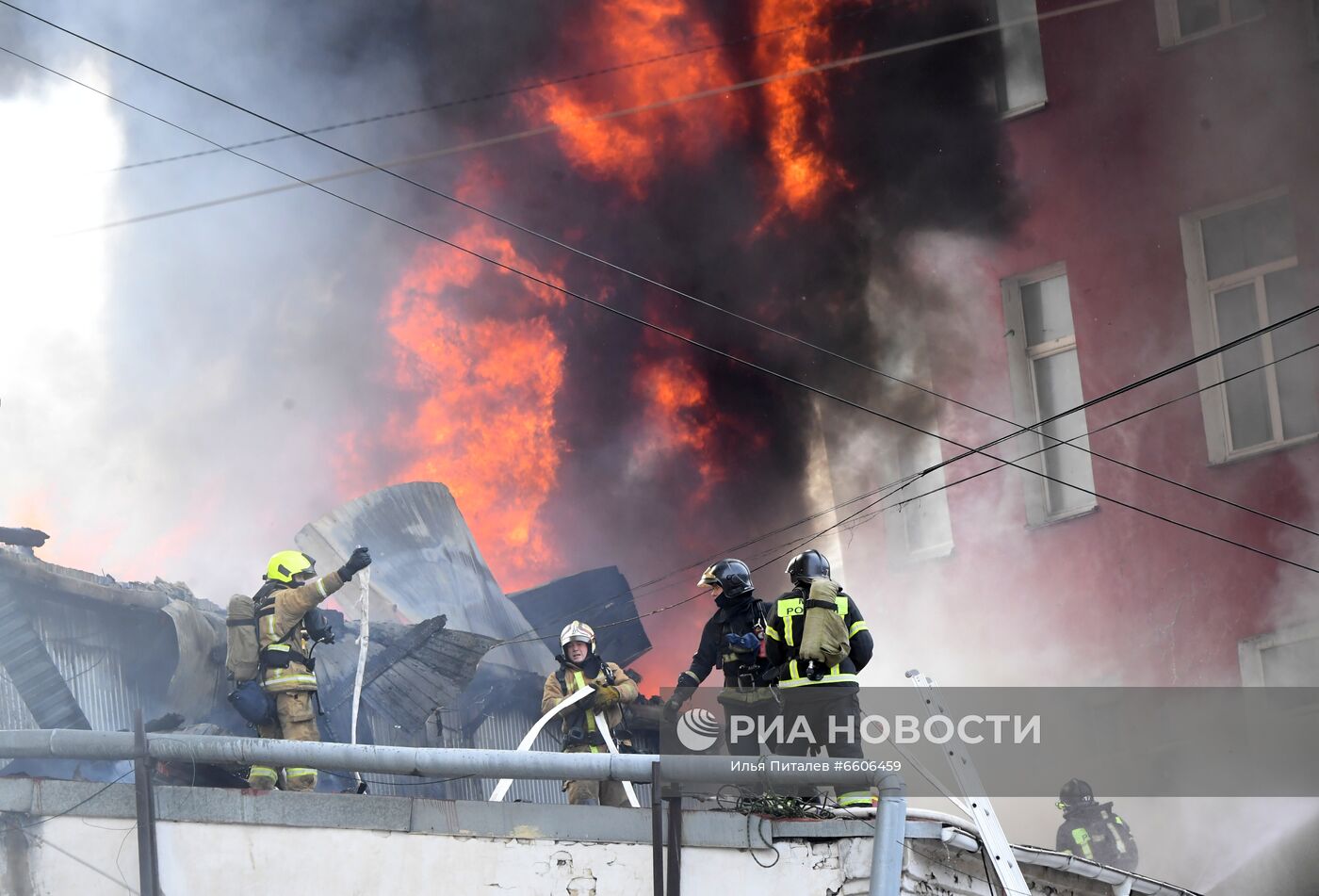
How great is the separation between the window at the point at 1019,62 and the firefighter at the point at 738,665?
9.38 metres

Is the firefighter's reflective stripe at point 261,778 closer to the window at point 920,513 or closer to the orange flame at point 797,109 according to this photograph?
the window at point 920,513

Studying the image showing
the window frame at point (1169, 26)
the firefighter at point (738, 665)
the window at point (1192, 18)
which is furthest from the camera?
the window frame at point (1169, 26)

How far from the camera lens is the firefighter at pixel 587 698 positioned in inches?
362

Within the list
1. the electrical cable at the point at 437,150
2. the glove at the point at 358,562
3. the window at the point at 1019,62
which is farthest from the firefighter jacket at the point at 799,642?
the electrical cable at the point at 437,150

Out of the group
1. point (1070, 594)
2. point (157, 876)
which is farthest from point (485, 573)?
point (157, 876)

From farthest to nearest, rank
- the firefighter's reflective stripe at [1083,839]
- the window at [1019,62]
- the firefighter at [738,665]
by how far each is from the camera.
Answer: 1. the window at [1019,62]
2. the firefighter's reflective stripe at [1083,839]
3. the firefighter at [738,665]

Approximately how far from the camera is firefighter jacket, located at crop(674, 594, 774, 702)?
866 cm

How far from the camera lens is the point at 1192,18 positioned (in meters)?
15.0

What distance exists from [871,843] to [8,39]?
693 inches

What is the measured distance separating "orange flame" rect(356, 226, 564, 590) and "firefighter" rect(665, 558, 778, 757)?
11.7 meters

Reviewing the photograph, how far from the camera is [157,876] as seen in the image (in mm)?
7387

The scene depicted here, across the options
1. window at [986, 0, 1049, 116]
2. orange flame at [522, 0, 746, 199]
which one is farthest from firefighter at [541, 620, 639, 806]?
Result: orange flame at [522, 0, 746, 199]

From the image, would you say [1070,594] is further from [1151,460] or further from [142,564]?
[142,564]

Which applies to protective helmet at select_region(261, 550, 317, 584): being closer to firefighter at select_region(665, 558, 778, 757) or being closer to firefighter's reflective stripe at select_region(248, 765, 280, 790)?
firefighter's reflective stripe at select_region(248, 765, 280, 790)
